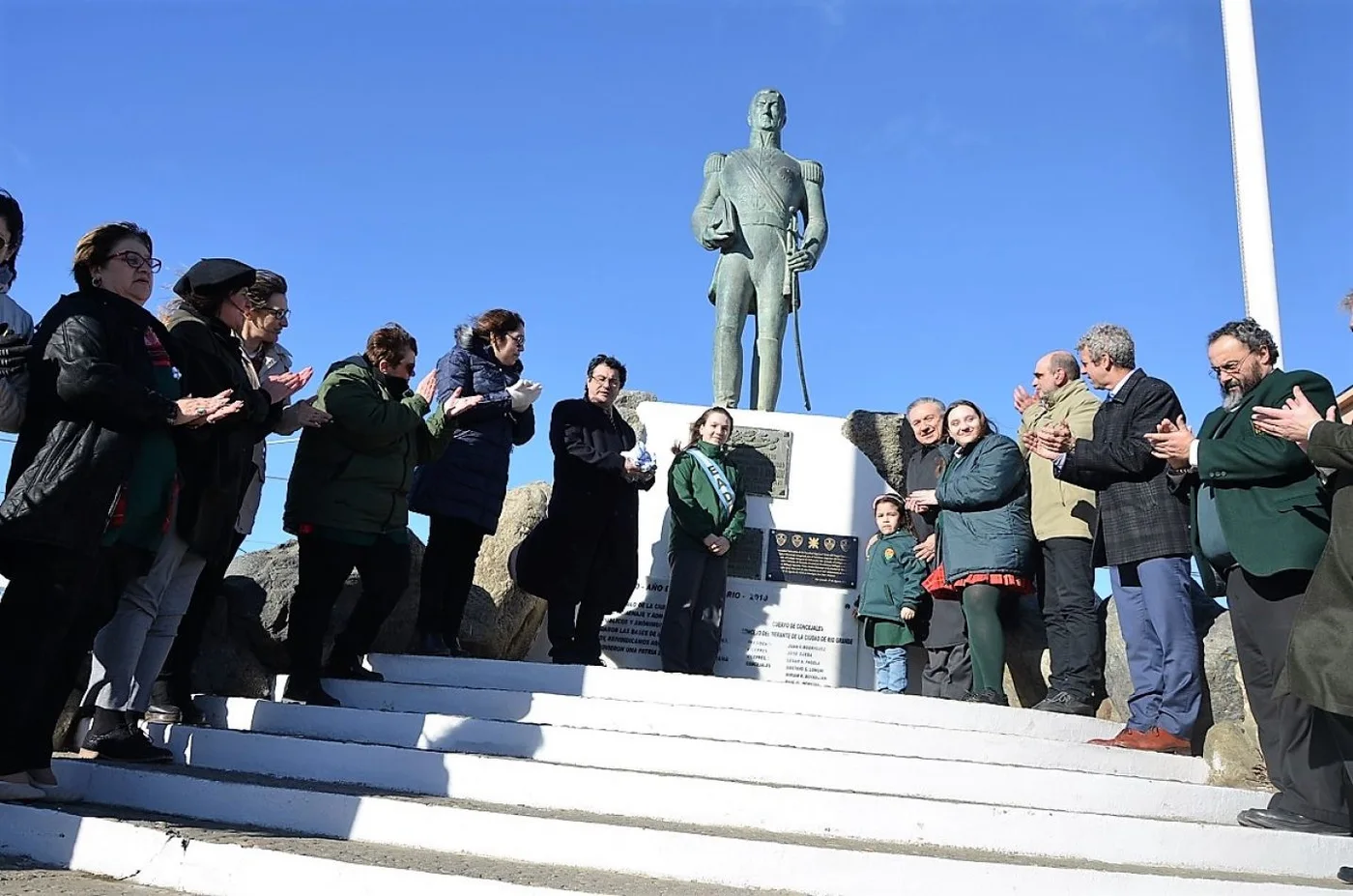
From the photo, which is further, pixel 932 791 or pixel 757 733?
pixel 757 733

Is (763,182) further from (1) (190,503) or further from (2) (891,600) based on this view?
(1) (190,503)

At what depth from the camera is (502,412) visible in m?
5.51

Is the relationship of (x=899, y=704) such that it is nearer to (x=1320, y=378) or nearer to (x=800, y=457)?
(x=1320, y=378)

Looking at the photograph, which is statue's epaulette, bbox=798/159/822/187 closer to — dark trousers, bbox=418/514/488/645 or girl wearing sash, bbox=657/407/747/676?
girl wearing sash, bbox=657/407/747/676

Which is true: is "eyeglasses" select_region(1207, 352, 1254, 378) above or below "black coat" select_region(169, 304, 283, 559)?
above

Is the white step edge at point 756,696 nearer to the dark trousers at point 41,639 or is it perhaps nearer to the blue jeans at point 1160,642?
the blue jeans at point 1160,642

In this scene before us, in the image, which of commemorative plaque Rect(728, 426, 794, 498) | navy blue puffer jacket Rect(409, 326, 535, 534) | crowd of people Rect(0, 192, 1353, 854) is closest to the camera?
crowd of people Rect(0, 192, 1353, 854)

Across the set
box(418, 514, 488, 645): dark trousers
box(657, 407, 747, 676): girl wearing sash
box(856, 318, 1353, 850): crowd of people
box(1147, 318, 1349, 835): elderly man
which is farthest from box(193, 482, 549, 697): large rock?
box(1147, 318, 1349, 835): elderly man

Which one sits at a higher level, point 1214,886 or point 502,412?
point 502,412

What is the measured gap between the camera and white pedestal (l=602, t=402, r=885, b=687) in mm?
6695

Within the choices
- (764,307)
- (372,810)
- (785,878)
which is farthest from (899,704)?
(764,307)

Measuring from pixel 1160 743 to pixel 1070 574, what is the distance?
0.98 m

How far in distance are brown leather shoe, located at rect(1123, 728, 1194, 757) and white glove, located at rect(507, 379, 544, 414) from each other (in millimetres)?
3014

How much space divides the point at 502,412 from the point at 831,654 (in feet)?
A: 8.32
